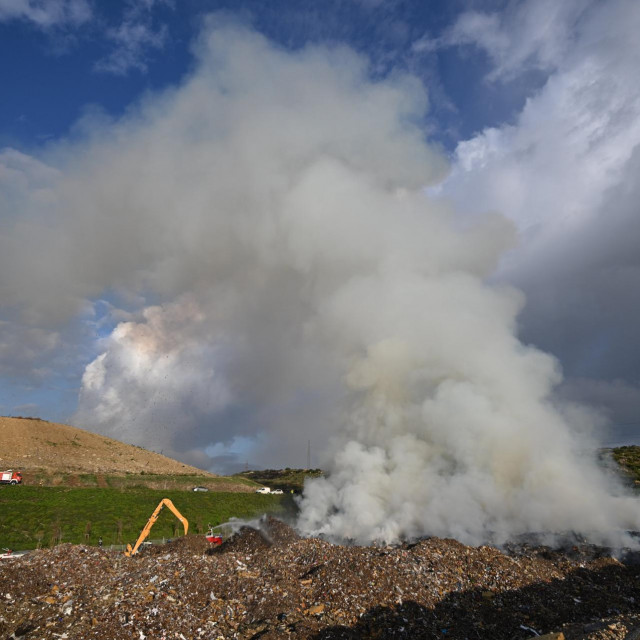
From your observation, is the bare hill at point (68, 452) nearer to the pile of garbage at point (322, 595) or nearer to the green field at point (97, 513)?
the green field at point (97, 513)

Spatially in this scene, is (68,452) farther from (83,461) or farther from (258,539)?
(258,539)

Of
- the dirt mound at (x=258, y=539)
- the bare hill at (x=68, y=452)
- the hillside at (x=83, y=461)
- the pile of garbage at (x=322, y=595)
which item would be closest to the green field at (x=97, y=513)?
the hillside at (x=83, y=461)

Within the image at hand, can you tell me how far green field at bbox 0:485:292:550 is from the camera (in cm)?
2892

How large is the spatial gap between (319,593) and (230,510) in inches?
1310

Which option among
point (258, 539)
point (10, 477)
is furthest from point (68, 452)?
point (258, 539)

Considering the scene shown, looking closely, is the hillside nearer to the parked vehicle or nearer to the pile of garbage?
the parked vehicle

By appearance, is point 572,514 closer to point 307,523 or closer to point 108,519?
point 307,523

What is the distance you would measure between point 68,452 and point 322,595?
6777cm

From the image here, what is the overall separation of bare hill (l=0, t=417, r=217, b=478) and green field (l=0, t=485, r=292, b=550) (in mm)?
14577

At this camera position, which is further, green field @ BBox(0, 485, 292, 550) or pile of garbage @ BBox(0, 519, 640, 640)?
green field @ BBox(0, 485, 292, 550)

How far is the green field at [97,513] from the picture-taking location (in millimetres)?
28922

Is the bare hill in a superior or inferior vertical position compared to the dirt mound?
superior

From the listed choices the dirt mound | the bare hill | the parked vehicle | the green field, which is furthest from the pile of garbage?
the bare hill

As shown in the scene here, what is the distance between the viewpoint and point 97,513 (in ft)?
113
